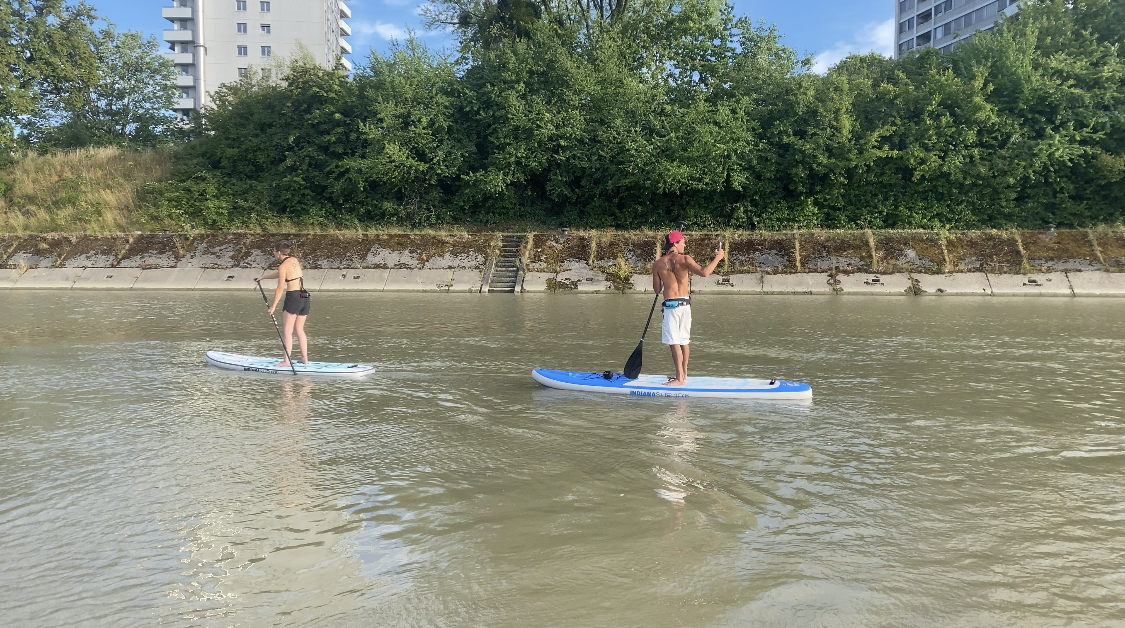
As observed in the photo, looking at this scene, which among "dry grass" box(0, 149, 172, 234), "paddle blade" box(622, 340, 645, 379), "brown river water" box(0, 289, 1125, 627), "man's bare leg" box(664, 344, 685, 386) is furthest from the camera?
"dry grass" box(0, 149, 172, 234)

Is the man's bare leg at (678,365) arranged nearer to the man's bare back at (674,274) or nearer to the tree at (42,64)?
the man's bare back at (674,274)

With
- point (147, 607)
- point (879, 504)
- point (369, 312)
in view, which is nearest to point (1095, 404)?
point (879, 504)

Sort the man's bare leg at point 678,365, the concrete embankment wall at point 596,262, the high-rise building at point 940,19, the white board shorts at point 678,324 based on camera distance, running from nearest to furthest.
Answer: the man's bare leg at point 678,365
the white board shorts at point 678,324
the concrete embankment wall at point 596,262
the high-rise building at point 940,19

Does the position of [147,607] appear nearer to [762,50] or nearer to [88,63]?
[762,50]

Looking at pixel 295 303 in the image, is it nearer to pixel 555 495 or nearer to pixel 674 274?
pixel 674 274

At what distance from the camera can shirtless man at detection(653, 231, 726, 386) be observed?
27.8 ft

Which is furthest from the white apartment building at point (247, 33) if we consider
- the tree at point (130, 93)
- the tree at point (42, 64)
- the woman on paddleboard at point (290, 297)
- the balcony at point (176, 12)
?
the woman on paddleboard at point (290, 297)

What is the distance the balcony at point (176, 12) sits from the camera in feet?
258

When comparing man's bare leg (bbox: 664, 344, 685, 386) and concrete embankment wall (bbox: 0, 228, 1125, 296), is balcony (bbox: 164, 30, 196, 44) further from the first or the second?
man's bare leg (bbox: 664, 344, 685, 386)

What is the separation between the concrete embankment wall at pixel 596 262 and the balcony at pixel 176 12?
6423cm

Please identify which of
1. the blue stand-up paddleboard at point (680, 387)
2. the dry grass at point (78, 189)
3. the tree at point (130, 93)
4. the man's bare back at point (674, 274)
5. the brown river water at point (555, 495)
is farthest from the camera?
the tree at point (130, 93)

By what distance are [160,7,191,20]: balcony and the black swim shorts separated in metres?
83.4

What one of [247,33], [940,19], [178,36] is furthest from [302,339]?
[178,36]

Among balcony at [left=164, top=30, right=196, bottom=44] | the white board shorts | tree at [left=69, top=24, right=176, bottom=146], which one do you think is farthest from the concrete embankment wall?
balcony at [left=164, top=30, right=196, bottom=44]
